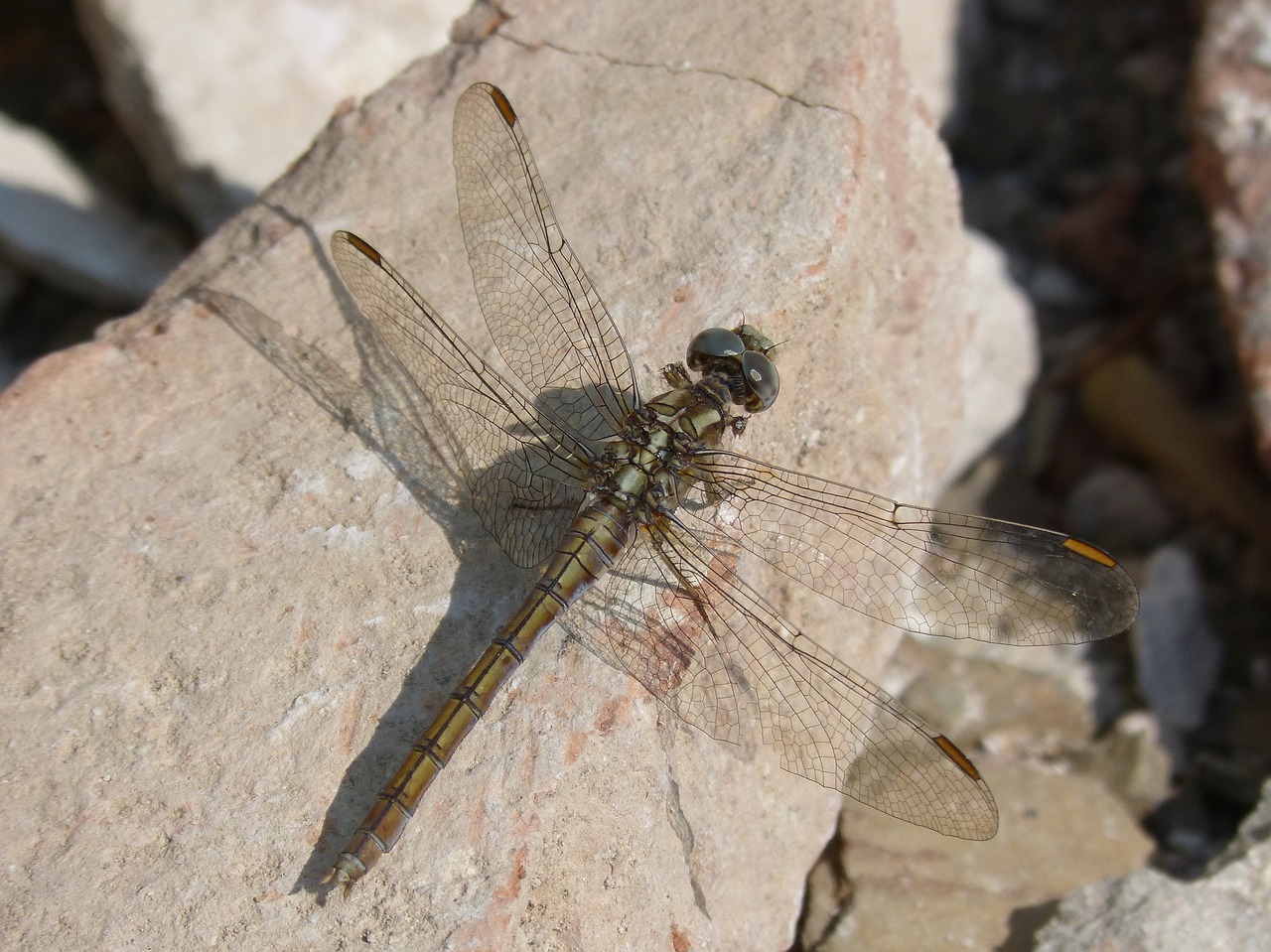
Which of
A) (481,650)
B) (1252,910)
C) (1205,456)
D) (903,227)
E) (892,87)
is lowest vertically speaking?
(481,650)

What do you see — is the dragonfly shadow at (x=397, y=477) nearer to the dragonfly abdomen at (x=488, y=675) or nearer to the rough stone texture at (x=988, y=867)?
the dragonfly abdomen at (x=488, y=675)

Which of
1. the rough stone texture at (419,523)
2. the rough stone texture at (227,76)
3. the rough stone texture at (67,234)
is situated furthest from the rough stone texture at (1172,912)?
the rough stone texture at (67,234)

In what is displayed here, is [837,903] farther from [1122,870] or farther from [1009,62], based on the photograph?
[1009,62]

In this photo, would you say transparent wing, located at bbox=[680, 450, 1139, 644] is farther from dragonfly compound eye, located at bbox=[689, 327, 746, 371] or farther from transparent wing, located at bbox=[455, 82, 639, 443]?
transparent wing, located at bbox=[455, 82, 639, 443]

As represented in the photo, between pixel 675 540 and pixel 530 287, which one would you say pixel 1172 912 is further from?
pixel 530 287

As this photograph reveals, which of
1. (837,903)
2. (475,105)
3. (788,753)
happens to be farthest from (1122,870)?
(475,105)

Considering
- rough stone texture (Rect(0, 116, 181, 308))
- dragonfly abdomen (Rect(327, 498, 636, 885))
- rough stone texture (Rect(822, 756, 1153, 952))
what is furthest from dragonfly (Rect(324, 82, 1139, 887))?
rough stone texture (Rect(0, 116, 181, 308))

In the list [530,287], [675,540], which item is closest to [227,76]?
[530,287]
